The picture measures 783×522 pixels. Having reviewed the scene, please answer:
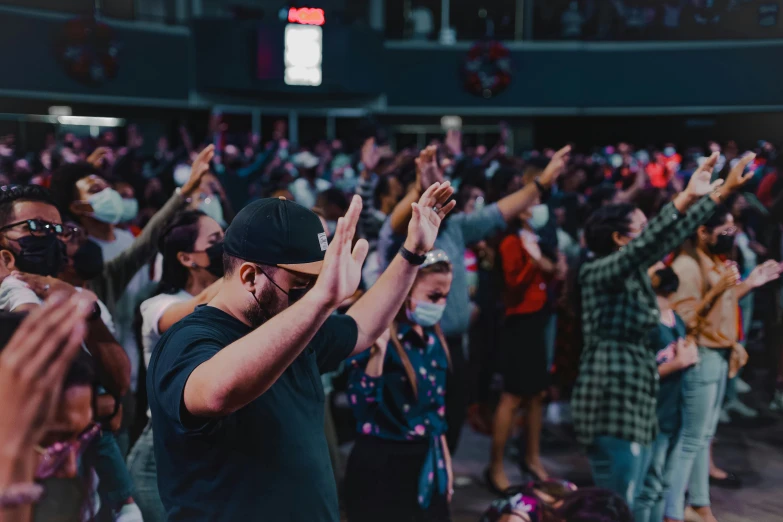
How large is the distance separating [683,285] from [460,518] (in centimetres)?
166

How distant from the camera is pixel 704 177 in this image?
10.1ft

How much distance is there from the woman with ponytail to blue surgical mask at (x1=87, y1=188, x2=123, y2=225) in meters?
2.16

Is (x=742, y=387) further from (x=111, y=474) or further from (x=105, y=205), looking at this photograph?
(x=111, y=474)

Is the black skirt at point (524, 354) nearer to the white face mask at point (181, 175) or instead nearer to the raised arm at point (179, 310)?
the raised arm at point (179, 310)

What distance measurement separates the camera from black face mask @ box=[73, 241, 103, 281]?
2.90 meters

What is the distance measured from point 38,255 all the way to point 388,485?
147 centimetres

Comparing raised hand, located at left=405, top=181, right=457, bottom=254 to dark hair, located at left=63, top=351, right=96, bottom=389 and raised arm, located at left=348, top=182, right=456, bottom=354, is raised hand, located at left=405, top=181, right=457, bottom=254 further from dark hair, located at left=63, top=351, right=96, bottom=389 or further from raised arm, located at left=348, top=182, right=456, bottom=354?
dark hair, located at left=63, top=351, right=96, bottom=389

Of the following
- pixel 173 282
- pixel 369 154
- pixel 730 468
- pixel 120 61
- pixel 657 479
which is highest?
pixel 120 61

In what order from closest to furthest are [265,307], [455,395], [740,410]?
[265,307] → [455,395] → [740,410]

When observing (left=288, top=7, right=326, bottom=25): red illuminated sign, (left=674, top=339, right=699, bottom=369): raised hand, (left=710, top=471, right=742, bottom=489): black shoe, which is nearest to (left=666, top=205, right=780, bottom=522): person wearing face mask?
(left=674, top=339, right=699, bottom=369): raised hand

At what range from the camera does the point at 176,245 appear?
9.46 ft

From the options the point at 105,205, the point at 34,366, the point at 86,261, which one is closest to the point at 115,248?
the point at 105,205

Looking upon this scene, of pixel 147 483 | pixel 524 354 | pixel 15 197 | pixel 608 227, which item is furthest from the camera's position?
pixel 524 354

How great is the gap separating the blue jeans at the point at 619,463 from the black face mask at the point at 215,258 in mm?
1696
